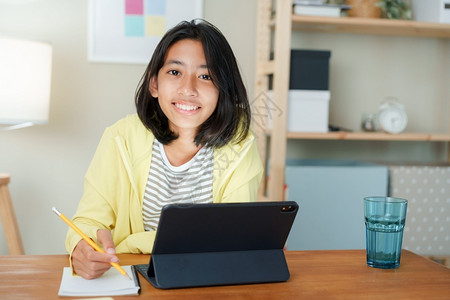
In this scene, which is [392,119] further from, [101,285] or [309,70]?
[101,285]

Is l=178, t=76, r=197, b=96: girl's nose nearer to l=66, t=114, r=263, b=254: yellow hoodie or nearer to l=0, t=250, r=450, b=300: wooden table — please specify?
l=66, t=114, r=263, b=254: yellow hoodie

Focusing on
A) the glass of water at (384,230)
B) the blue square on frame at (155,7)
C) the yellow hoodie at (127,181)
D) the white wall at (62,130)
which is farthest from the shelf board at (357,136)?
the glass of water at (384,230)

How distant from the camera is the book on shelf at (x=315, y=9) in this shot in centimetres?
252

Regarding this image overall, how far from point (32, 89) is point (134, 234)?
1.08 metres

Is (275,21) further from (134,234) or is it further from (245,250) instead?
(245,250)

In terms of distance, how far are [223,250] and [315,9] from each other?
1685 millimetres

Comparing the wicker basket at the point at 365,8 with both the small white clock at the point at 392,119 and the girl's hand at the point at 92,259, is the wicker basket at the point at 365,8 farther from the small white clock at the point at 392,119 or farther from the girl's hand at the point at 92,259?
the girl's hand at the point at 92,259

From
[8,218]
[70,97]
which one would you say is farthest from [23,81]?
[8,218]

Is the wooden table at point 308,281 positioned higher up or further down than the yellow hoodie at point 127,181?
further down

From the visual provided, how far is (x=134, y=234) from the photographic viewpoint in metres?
1.45

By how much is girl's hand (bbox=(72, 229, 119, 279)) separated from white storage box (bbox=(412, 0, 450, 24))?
81.9 inches

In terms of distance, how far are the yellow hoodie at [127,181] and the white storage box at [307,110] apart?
988 mm

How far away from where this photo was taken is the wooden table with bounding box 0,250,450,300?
3.27 feet

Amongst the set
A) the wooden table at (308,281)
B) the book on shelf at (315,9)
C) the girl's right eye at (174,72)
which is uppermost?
the book on shelf at (315,9)
